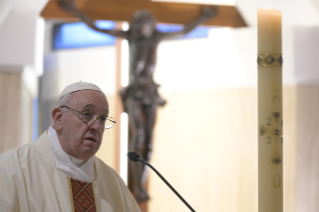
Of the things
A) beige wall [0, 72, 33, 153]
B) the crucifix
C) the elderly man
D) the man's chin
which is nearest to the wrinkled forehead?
the elderly man

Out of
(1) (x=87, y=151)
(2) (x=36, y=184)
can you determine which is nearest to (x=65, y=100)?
(1) (x=87, y=151)

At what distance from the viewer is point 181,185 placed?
4.71 meters

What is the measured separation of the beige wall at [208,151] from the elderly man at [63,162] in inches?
108

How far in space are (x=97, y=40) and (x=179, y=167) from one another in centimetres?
160

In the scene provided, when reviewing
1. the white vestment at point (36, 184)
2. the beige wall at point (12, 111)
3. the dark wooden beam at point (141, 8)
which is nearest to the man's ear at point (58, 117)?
the white vestment at point (36, 184)

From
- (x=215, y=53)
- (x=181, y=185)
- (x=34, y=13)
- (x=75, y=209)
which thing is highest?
(x=34, y=13)

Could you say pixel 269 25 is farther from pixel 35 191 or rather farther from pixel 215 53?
pixel 215 53

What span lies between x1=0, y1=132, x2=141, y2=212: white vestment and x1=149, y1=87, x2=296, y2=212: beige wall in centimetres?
268

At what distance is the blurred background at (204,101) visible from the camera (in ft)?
14.5

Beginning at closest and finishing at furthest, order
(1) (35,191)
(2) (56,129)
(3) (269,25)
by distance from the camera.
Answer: (3) (269,25) < (1) (35,191) < (2) (56,129)

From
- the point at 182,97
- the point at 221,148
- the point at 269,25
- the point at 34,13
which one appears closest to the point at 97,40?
the point at 34,13

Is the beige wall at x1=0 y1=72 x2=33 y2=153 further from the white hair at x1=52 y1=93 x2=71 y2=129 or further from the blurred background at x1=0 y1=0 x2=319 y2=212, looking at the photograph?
the white hair at x1=52 y1=93 x2=71 y2=129

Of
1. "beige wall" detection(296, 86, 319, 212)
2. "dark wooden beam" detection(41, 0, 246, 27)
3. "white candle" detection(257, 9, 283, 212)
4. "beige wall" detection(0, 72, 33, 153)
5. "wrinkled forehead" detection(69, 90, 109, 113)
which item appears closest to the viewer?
"white candle" detection(257, 9, 283, 212)

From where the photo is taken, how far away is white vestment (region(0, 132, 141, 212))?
1705 mm
